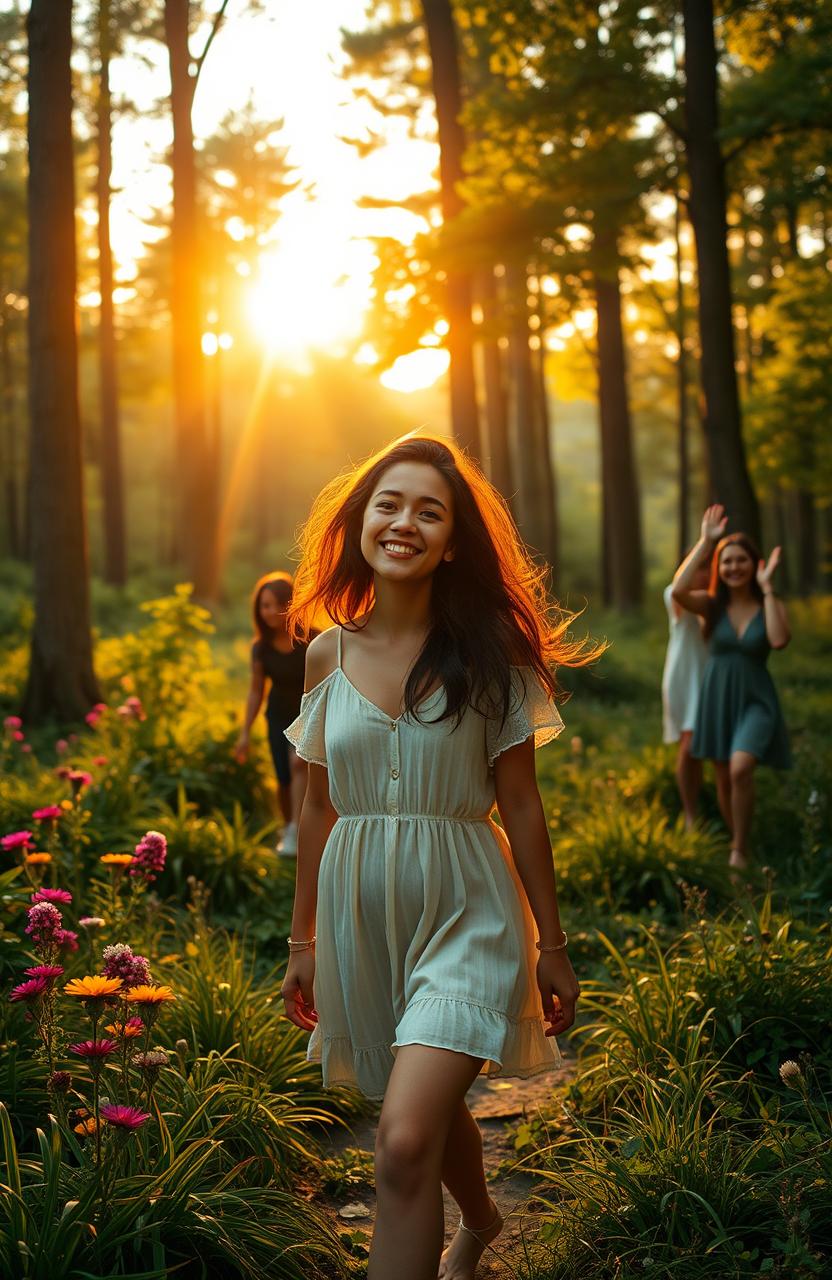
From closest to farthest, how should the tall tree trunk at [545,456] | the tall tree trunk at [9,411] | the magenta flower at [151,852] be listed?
the magenta flower at [151,852] < the tall tree trunk at [545,456] < the tall tree trunk at [9,411]

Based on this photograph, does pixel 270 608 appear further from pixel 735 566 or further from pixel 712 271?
pixel 712 271

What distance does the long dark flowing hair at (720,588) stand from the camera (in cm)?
777

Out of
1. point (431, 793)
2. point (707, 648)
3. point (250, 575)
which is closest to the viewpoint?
point (431, 793)

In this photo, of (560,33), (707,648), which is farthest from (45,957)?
(560,33)

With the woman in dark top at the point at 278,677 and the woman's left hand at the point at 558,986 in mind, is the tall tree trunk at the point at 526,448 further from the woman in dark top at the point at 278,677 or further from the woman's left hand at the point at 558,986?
the woman's left hand at the point at 558,986

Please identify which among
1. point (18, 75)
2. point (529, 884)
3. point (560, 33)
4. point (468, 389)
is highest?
point (18, 75)

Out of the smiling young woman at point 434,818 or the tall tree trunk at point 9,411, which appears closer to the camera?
the smiling young woman at point 434,818

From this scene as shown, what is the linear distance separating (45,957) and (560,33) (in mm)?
10991

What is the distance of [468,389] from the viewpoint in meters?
14.3

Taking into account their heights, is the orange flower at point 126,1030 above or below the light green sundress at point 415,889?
below

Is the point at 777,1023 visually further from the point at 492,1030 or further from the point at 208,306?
the point at 208,306

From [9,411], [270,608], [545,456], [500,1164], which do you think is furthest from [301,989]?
[9,411]

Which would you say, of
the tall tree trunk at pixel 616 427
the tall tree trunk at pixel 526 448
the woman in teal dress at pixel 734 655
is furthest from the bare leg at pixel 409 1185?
the tall tree trunk at pixel 526 448

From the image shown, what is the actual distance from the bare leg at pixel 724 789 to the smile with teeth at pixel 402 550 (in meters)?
5.03
